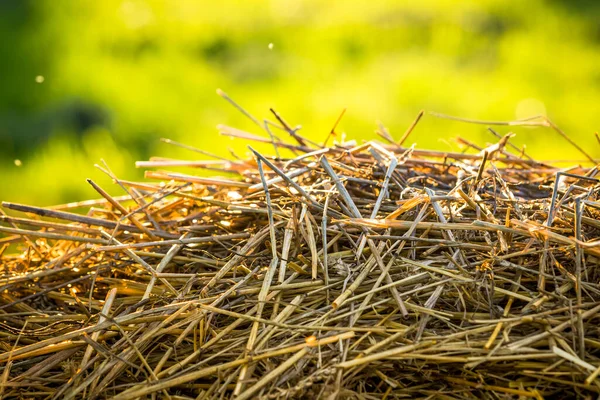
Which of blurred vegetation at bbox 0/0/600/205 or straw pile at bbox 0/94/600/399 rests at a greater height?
blurred vegetation at bbox 0/0/600/205

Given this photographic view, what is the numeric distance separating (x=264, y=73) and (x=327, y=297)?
177 inches

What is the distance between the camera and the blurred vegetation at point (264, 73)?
528 cm

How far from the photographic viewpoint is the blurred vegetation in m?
5.28

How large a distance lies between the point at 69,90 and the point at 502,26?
13.0 ft

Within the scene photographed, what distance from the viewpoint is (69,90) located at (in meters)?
5.86

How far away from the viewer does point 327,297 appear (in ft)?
6.27

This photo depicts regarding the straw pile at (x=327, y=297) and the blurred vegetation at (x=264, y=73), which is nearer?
the straw pile at (x=327, y=297)

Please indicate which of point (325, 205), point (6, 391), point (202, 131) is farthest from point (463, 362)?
point (202, 131)

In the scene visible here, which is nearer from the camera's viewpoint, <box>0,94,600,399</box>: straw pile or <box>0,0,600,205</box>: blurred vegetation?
<box>0,94,600,399</box>: straw pile

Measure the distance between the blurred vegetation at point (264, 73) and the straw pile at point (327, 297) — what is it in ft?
8.94

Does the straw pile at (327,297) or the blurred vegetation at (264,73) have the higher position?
the blurred vegetation at (264,73)

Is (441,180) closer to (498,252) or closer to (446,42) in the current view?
(498,252)

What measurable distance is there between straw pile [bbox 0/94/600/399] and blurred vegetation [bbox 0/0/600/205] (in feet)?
8.94

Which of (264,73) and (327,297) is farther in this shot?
(264,73)
